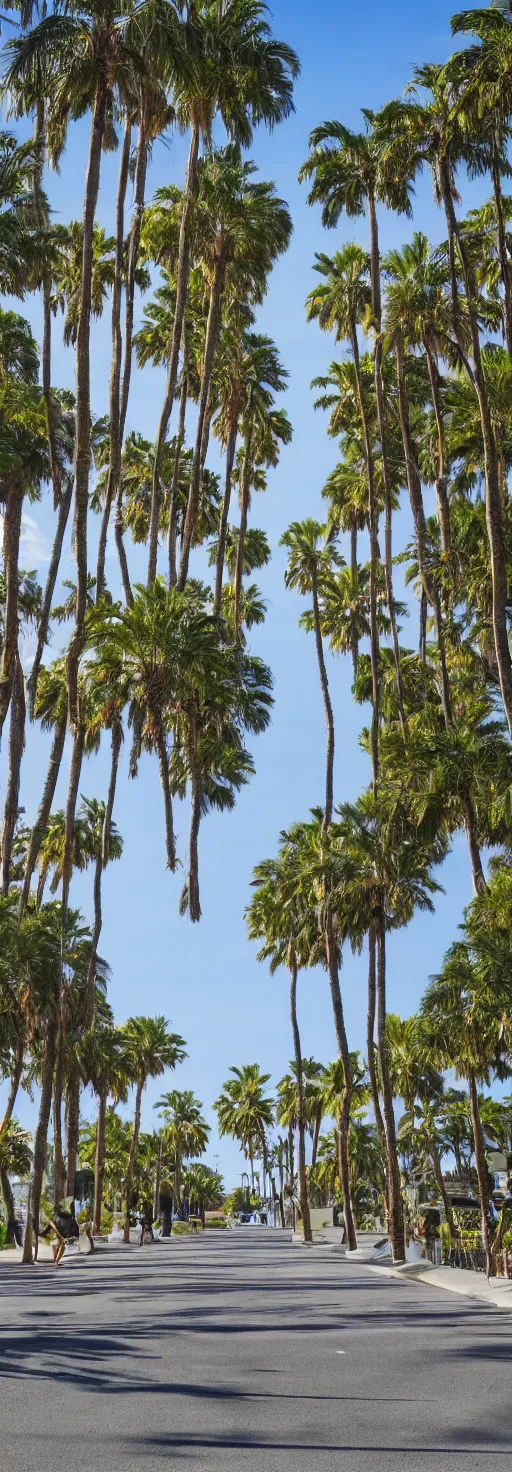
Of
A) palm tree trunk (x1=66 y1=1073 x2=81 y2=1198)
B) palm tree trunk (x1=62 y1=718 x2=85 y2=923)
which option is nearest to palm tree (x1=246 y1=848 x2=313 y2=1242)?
palm tree trunk (x1=66 y1=1073 x2=81 y2=1198)

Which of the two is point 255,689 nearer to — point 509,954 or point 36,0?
point 509,954

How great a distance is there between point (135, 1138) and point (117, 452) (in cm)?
4336

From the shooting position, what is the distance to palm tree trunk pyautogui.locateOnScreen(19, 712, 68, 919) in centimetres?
3247

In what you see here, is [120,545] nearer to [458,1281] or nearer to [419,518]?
[419,518]

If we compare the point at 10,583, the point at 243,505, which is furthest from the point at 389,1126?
the point at 243,505

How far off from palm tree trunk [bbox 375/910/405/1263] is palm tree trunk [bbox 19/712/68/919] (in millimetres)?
9377

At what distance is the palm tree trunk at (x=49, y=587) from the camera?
121 ft

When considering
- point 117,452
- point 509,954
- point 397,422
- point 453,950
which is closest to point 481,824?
point 453,950

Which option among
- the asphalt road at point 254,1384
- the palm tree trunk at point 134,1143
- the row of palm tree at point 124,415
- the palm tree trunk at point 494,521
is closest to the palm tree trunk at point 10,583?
the row of palm tree at point 124,415

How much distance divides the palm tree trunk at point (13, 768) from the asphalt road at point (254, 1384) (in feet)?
63.6

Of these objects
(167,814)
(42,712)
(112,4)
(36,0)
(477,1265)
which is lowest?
(477,1265)

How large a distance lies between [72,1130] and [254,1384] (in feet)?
123

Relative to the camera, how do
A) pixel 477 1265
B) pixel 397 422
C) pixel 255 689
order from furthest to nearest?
Result: pixel 255 689
pixel 397 422
pixel 477 1265

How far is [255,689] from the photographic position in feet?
163
